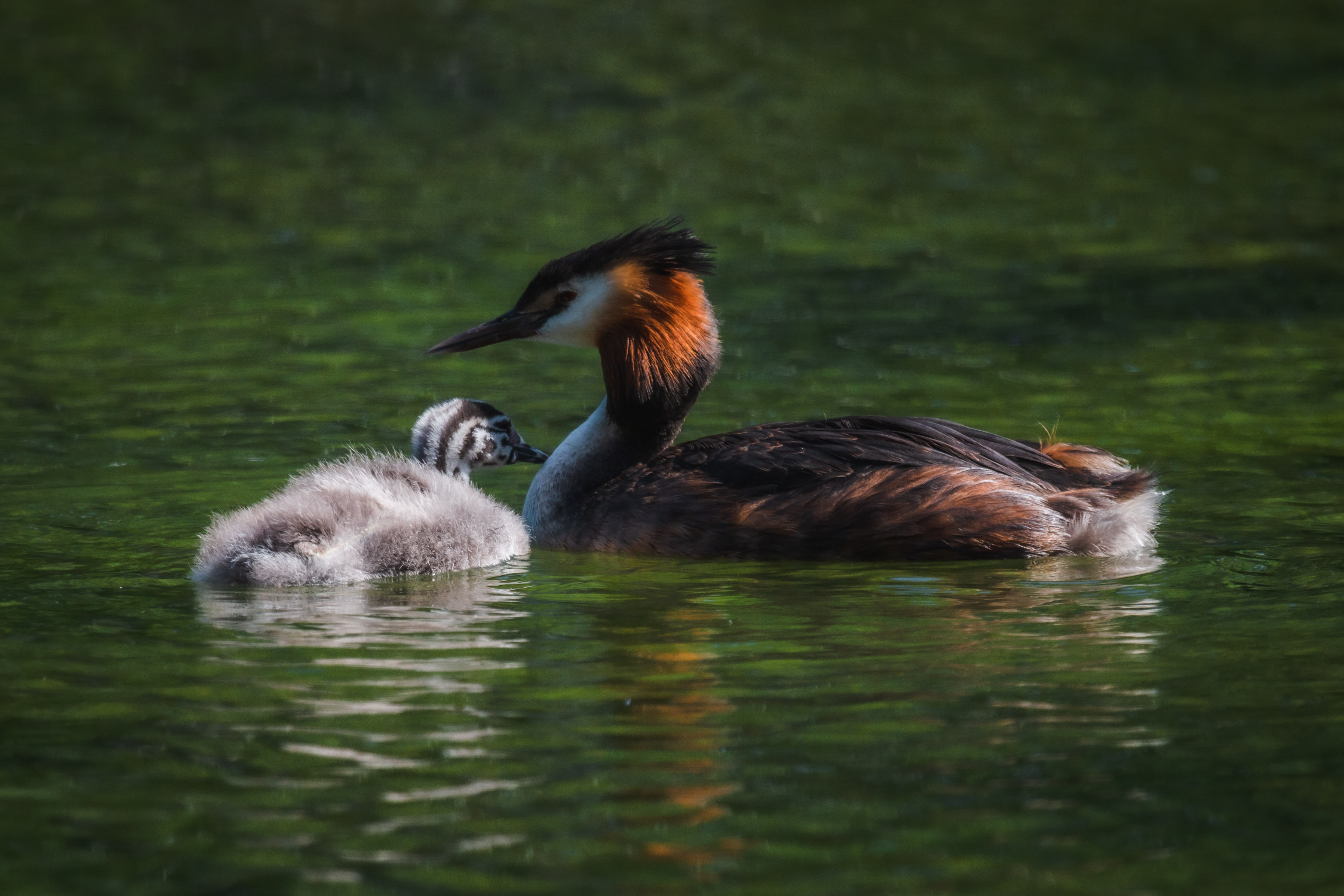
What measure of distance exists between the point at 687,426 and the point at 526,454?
178 cm

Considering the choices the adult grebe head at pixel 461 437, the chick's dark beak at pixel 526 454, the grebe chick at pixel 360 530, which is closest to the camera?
the grebe chick at pixel 360 530

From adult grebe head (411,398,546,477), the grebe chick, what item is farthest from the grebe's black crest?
the grebe chick

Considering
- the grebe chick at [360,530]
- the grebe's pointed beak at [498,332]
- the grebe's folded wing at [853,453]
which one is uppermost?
the grebe's pointed beak at [498,332]

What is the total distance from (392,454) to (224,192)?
926cm

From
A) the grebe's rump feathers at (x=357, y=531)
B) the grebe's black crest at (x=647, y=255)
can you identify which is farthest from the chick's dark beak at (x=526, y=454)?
the grebe's rump feathers at (x=357, y=531)

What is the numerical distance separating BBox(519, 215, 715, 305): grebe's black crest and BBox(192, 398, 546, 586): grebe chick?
1.10 meters

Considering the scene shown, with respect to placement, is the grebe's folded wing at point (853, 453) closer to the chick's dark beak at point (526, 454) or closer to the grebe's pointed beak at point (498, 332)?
the chick's dark beak at point (526, 454)

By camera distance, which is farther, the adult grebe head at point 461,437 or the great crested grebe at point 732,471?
the adult grebe head at point 461,437

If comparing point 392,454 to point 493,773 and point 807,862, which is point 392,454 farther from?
point 807,862

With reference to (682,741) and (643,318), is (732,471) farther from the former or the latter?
(682,741)

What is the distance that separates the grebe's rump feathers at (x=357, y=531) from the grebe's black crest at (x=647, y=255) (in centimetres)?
122

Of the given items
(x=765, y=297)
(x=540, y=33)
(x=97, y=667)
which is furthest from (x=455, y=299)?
(x=540, y=33)

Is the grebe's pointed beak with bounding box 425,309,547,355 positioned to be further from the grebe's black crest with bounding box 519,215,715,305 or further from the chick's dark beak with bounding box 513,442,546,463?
the chick's dark beak with bounding box 513,442,546,463

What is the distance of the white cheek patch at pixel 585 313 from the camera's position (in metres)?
9.14
